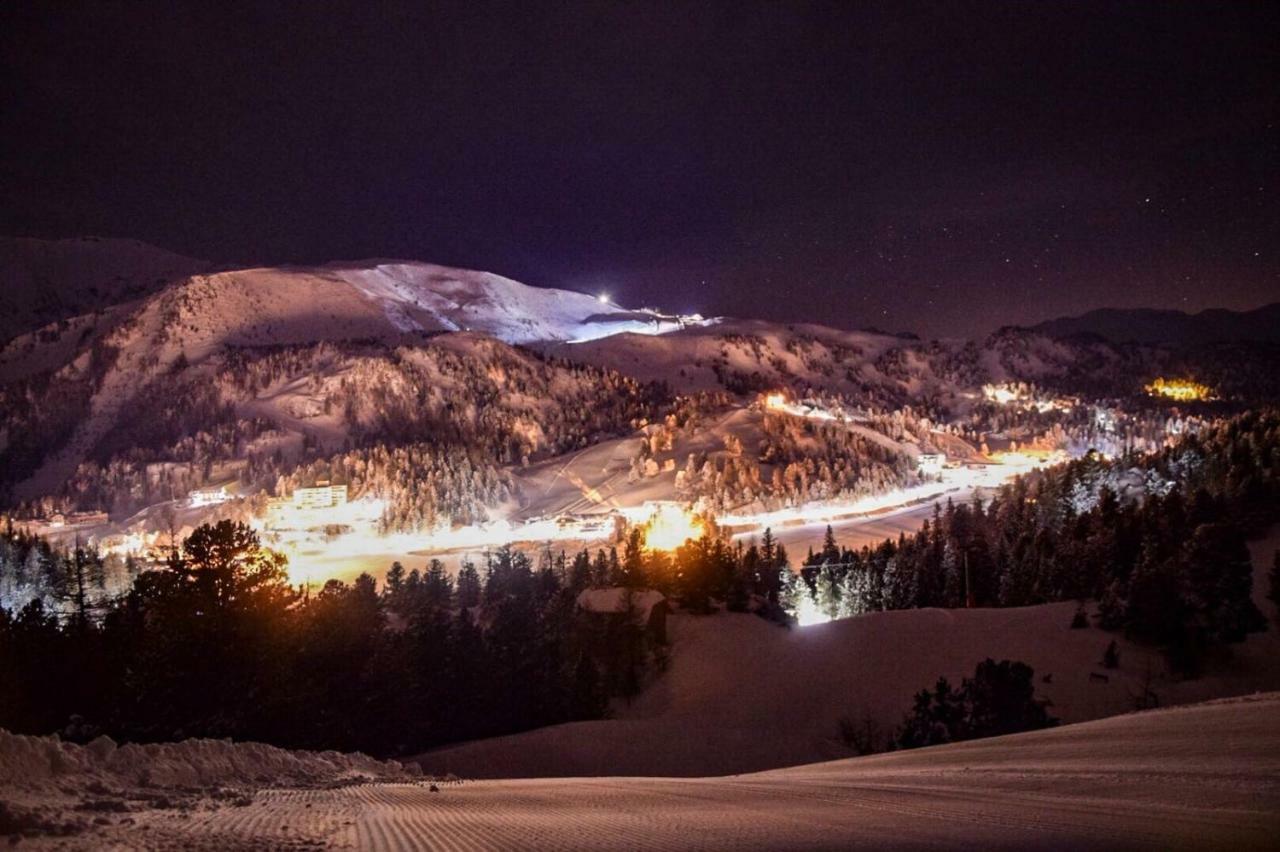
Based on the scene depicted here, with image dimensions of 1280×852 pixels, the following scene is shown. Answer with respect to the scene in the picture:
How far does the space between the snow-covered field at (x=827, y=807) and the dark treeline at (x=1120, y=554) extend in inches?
769

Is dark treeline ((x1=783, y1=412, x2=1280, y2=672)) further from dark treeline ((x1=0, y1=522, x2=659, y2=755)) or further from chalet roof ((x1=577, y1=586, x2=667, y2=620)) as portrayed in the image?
dark treeline ((x1=0, y1=522, x2=659, y2=755))

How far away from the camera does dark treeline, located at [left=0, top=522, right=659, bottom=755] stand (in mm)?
18688

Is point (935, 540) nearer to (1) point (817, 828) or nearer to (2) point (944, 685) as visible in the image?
(2) point (944, 685)

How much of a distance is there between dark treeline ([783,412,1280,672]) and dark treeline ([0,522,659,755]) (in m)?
22.9

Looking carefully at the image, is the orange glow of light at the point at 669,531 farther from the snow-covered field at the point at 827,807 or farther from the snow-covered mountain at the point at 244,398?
the snow-covered field at the point at 827,807

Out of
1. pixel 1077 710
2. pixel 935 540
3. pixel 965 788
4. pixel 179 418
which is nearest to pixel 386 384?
pixel 179 418

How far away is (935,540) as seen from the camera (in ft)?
172

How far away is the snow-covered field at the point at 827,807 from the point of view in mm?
6203

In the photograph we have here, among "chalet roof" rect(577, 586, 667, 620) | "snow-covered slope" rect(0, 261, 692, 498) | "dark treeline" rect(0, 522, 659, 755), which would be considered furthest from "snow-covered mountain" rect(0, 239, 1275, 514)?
"dark treeline" rect(0, 522, 659, 755)

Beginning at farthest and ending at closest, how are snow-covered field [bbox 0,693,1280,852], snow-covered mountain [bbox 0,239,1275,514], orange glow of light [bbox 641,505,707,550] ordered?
1. snow-covered mountain [bbox 0,239,1275,514]
2. orange glow of light [bbox 641,505,707,550]
3. snow-covered field [bbox 0,693,1280,852]

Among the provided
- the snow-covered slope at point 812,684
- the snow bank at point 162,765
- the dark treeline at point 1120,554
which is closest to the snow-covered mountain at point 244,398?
the dark treeline at point 1120,554

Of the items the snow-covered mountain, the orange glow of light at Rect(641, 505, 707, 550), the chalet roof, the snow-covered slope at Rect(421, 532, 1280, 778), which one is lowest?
the snow-covered slope at Rect(421, 532, 1280, 778)

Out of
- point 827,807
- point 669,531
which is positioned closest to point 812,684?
point 827,807

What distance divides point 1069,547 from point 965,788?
128 ft
